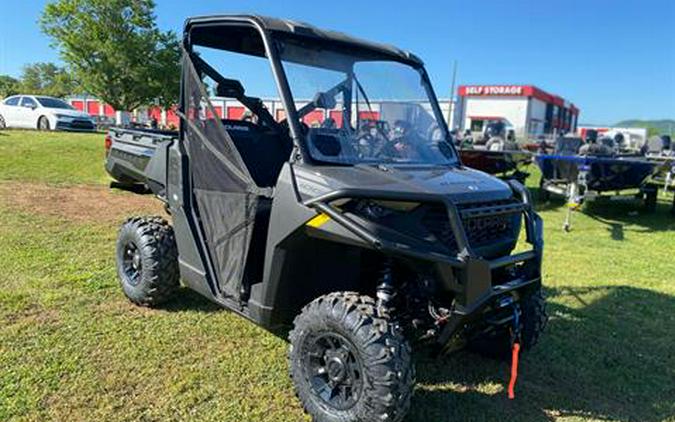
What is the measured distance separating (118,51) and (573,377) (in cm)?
3503

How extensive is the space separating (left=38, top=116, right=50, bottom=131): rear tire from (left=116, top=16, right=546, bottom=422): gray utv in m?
17.1

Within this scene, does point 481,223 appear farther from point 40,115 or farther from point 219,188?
point 40,115

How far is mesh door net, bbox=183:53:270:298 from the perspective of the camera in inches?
132

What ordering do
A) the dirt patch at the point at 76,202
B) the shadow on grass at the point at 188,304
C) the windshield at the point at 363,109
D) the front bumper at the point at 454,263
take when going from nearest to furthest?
the front bumper at the point at 454,263
the windshield at the point at 363,109
the shadow on grass at the point at 188,304
the dirt patch at the point at 76,202

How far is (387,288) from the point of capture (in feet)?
9.73

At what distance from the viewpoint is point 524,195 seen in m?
3.45

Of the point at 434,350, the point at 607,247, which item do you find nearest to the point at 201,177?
the point at 434,350

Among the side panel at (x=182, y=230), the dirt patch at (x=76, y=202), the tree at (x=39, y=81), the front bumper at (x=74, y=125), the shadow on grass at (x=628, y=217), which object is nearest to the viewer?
the side panel at (x=182, y=230)

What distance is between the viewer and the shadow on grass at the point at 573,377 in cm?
325

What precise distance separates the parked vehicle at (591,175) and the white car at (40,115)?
1549cm

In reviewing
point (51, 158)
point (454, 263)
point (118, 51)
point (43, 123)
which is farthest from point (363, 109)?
point (118, 51)

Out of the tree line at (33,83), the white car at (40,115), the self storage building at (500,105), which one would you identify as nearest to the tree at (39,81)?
the tree line at (33,83)

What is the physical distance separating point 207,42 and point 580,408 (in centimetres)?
346

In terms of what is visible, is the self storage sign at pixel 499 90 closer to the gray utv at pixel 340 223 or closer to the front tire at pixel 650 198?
the front tire at pixel 650 198
